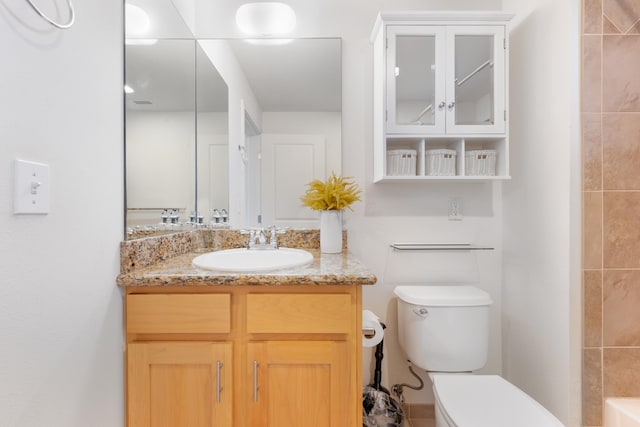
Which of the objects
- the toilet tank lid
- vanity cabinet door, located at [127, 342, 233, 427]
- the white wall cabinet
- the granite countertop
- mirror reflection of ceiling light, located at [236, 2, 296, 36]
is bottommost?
vanity cabinet door, located at [127, 342, 233, 427]

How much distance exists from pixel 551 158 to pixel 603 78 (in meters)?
0.34

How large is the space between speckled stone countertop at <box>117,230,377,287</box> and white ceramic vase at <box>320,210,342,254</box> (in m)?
0.12

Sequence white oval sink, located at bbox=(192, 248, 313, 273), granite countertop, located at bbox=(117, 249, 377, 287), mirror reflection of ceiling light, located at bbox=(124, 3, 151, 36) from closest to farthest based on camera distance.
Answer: granite countertop, located at bbox=(117, 249, 377, 287)
mirror reflection of ceiling light, located at bbox=(124, 3, 151, 36)
white oval sink, located at bbox=(192, 248, 313, 273)

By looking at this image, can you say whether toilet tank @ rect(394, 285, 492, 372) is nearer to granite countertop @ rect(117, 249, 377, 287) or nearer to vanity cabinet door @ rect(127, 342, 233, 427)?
granite countertop @ rect(117, 249, 377, 287)

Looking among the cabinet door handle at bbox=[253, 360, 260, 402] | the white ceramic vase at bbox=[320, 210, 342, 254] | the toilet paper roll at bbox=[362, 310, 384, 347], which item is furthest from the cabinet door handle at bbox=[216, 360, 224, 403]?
the white ceramic vase at bbox=[320, 210, 342, 254]

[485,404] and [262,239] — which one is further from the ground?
[262,239]

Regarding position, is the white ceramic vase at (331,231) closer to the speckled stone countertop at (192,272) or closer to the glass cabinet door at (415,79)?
the speckled stone countertop at (192,272)

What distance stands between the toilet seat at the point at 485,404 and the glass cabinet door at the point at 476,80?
108cm

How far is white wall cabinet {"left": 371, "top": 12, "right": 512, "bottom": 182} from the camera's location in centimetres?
150

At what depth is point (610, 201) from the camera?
1.29 metres

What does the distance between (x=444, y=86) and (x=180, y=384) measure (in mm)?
1588

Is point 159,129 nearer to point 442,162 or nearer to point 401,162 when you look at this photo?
point 401,162

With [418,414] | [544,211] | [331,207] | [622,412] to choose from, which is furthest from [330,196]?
[622,412]

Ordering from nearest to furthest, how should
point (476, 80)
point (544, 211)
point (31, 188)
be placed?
point (31, 188), point (544, 211), point (476, 80)
